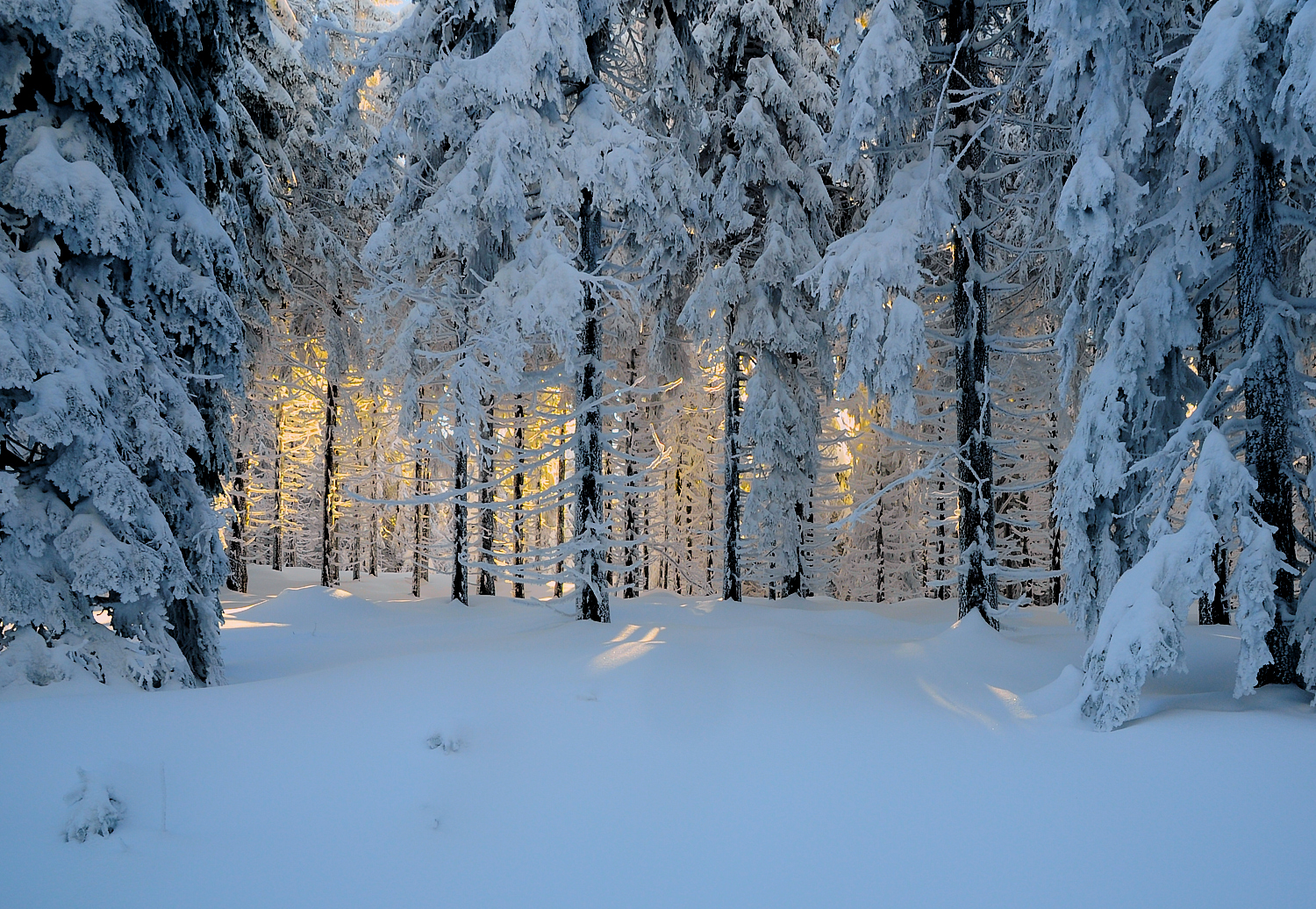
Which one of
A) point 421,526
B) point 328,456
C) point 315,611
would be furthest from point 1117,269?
point 421,526

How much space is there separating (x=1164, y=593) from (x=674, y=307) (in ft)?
40.3

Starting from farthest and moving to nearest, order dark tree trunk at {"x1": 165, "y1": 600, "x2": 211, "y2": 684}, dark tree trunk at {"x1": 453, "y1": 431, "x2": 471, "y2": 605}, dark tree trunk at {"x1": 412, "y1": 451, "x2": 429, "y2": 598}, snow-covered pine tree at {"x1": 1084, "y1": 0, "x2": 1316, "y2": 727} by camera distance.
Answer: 1. dark tree trunk at {"x1": 412, "y1": 451, "x2": 429, "y2": 598}
2. dark tree trunk at {"x1": 453, "y1": 431, "x2": 471, "y2": 605}
3. dark tree trunk at {"x1": 165, "y1": 600, "x2": 211, "y2": 684}
4. snow-covered pine tree at {"x1": 1084, "y1": 0, "x2": 1316, "y2": 727}

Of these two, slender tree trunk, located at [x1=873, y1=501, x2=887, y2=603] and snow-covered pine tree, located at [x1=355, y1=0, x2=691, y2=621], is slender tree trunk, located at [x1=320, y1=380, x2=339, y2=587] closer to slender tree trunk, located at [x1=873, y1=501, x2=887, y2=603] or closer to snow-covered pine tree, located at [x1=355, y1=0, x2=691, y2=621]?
snow-covered pine tree, located at [x1=355, y1=0, x2=691, y2=621]

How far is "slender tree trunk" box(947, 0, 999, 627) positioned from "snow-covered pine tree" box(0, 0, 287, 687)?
8.59 metres

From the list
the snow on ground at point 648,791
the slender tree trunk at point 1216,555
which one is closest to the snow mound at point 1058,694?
the snow on ground at point 648,791

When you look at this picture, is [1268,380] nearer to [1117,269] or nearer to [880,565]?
[1117,269]

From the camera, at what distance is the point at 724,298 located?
14.4 meters

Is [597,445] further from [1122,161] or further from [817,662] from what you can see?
[1122,161]

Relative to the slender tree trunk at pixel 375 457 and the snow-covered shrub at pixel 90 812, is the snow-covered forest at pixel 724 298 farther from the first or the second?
the slender tree trunk at pixel 375 457

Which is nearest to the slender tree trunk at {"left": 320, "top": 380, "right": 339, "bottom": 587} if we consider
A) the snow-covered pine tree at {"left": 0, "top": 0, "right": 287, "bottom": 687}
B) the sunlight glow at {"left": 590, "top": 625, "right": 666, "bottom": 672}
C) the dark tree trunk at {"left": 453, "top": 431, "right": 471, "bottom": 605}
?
the dark tree trunk at {"left": 453, "top": 431, "right": 471, "bottom": 605}

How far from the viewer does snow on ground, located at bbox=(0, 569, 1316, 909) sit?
4.36m

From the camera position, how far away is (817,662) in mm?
7570

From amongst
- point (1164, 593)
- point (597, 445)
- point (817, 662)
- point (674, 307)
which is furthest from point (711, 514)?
point (1164, 593)

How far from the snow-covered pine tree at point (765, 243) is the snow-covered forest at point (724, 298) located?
0.09 meters
